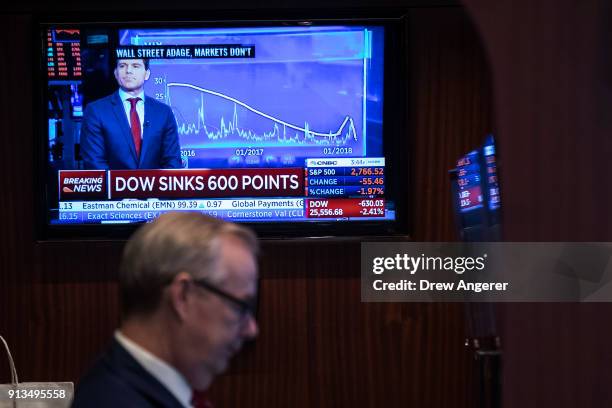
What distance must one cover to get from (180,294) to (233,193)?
2749 mm

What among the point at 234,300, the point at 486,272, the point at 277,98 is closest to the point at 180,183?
the point at 277,98

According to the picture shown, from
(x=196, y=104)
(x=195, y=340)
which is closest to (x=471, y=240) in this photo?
(x=196, y=104)

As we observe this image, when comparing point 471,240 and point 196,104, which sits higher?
point 196,104

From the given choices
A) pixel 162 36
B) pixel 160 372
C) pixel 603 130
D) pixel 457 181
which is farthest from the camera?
pixel 162 36

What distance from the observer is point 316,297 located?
13.3 feet

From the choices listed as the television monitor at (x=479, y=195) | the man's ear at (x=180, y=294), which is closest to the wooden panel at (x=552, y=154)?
the man's ear at (x=180, y=294)

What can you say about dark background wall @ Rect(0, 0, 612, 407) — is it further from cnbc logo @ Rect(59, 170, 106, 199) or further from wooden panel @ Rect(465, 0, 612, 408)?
wooden panel @ Rect(465, 0, 612, 408)

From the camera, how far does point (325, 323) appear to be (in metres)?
4.07

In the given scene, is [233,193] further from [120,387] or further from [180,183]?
[120,387]

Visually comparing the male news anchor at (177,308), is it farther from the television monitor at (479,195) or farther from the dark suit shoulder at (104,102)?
the dark suit shoulder at (104,102)

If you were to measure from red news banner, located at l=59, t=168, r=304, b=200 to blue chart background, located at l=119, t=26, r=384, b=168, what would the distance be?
0.05 meters

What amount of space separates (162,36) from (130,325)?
2869 millimetres

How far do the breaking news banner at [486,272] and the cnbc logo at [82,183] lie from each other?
1222 millimetres

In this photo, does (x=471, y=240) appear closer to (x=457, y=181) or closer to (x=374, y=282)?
(x=457, y=181)
